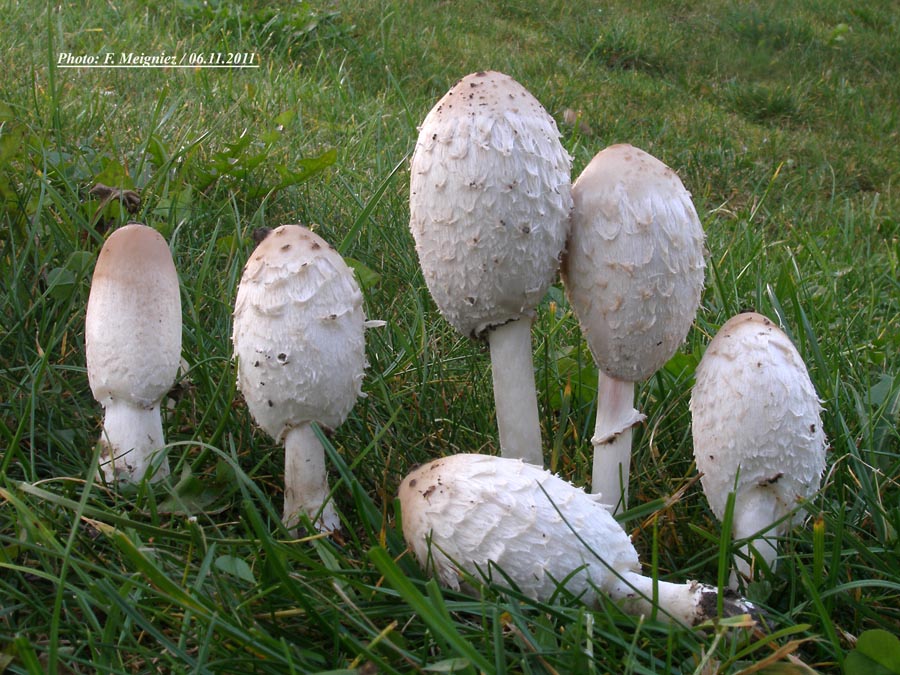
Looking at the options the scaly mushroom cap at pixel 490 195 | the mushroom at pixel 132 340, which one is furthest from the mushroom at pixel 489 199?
the mushroom at pixel 132 340

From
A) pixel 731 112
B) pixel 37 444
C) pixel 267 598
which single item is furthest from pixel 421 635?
pixel 731 112

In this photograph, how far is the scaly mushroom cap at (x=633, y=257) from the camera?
5.48 feet

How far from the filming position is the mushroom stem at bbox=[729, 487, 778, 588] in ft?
5.77

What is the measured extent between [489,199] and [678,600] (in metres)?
0.87

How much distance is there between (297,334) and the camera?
1.68 m

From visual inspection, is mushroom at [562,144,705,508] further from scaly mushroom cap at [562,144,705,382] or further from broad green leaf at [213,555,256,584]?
broad green leaf at [213,555,256,584]

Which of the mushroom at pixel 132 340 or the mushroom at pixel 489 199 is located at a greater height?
the mushroom at pixel 489 199

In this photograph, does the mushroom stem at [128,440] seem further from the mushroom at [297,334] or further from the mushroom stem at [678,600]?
the mushroom stem at [678,600]

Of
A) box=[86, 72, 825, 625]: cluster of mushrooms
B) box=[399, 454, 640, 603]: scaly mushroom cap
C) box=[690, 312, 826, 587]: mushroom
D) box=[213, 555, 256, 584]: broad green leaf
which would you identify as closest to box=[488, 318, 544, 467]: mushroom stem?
box=[86, 72, 825, 625]: cluster of mushrooms

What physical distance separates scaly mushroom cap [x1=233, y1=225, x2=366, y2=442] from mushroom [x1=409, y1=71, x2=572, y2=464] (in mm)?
215

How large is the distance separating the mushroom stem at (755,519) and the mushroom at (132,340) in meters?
1.26

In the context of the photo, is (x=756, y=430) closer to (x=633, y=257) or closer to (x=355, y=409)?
(x=633, y=257)

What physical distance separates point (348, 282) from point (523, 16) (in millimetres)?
6631

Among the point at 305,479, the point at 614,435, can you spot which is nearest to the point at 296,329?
the point at 305,479
